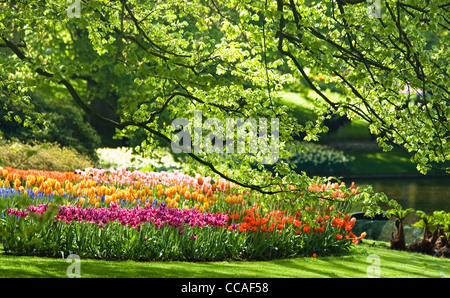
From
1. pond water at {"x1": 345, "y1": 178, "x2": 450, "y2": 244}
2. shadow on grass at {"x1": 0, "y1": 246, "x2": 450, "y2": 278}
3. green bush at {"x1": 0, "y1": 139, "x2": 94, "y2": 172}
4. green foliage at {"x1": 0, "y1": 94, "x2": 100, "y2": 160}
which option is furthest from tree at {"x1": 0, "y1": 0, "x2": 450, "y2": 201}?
green foliage at {"x1": 0, "y1": 94, "x2": 100, "y2": 160}

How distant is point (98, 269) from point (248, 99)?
116 inches

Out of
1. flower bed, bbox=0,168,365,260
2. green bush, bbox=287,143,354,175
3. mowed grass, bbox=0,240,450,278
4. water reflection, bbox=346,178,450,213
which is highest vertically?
green bush, bbox=287,143,354,175

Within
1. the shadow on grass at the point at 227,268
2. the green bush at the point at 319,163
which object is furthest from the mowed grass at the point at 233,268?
the green bush at the point at 319,163

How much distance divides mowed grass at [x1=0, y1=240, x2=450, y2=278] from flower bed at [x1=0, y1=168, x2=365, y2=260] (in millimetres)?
295

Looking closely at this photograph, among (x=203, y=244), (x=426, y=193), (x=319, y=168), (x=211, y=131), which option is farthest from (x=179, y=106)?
(x=319, y=168)

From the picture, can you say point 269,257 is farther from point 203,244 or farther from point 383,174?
point 383,174

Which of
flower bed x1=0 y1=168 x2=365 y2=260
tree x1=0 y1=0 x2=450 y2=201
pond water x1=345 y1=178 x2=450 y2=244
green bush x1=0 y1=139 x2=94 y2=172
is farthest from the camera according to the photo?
green bush x1=0 y1=139 x2=94 y2=172

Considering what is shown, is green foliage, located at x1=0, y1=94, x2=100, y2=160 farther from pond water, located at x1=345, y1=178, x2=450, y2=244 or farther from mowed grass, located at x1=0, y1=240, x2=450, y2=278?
mowed grass, located at x1=0, y1=240, x2=450, y2=278

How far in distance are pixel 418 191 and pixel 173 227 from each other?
21861 millimetres

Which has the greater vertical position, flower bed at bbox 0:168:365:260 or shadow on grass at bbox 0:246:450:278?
flower bed at bbox 0:168:365:260

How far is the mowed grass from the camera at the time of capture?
7.23 metres

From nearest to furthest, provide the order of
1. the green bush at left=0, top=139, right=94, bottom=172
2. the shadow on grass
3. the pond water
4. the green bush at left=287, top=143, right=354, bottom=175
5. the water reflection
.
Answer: the shadow on grass, the pond water, the green bush at left=0, top=139, right=94, bottom=172, the water reflection, the green bush at left=287, top=143, right=354, bottom=175

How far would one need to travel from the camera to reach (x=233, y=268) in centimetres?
840

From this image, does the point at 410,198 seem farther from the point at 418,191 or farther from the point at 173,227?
the point at 173,227
